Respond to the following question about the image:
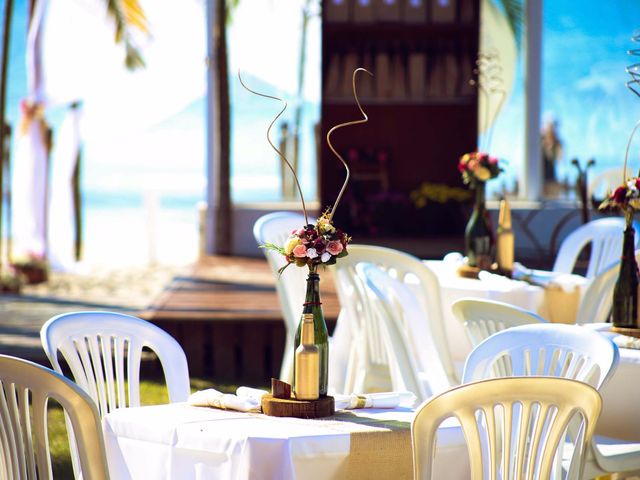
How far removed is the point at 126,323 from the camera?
3.06m

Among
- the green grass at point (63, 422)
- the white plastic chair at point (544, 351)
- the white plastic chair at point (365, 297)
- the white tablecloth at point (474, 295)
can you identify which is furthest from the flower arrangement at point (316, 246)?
the green grass at point (63, 422)

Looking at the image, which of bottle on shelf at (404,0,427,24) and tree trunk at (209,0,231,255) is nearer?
bottle on shelf at (404,0,427,24)

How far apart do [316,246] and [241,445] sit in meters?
0.51

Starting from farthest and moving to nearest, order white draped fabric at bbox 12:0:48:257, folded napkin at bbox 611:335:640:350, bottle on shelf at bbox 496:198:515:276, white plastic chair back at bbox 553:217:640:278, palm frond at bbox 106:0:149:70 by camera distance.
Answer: palm frond at bbox 106:0:149:70, white draped fabric at bbox 12:0:48:257, white plastic chair back at bbox 553:217:640:278, bottle on shelf at bbox 496:198:515:276, folded napkin at bbox 611:335:640:350

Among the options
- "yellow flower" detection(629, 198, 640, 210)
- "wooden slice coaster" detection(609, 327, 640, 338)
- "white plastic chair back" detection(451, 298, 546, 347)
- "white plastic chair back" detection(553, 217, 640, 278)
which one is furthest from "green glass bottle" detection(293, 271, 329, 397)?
"white plastic chair back" detection(553, 217, 640, 278)

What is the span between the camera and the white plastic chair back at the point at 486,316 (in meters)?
3.22

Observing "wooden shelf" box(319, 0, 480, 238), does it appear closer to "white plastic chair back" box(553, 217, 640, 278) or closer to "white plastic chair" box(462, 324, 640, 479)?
"white plastic chair back" box(553, 217, 640, 278)

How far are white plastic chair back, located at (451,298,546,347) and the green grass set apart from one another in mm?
1823

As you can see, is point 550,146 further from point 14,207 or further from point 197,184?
point 197,184

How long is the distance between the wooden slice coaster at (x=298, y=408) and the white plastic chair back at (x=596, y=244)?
10.6ft

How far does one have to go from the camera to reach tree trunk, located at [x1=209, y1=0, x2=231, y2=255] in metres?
9.78

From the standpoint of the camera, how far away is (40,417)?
221cm

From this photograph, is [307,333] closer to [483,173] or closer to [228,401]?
[228,401]

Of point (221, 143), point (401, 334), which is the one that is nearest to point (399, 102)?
point (221, 143)
